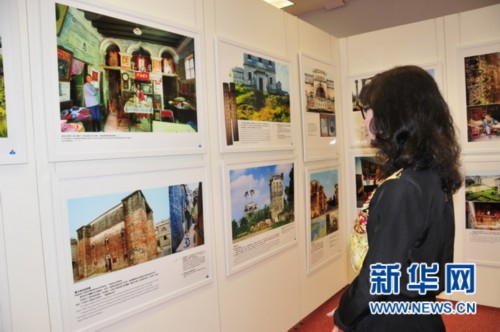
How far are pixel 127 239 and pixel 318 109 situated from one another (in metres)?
2.26

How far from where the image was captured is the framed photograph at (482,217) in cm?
329

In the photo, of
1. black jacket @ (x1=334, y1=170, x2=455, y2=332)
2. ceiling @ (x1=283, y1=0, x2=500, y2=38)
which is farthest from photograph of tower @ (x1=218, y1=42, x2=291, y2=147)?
ceiling @ (x1=283, y1=0, x2=500, y2=38)

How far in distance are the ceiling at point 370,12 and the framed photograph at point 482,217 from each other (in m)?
2.92

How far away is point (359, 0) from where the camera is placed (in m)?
5.64

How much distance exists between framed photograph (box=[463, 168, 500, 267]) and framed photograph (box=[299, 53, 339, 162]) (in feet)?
4.35

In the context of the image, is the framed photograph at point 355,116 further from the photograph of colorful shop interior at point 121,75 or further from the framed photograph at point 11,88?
the framed photograph at point 11,88

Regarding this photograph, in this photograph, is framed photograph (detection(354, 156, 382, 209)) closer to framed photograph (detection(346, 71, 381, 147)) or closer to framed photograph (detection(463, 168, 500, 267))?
framed photograph (detection(346, 71, 381, 147))

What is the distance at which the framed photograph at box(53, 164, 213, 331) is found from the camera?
1.60 metres

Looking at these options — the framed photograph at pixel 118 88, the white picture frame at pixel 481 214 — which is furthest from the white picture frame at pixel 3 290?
the white picture frame at pixel 481 214

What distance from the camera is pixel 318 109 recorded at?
3416 mm

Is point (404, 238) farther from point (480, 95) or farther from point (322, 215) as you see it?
point (480, 95)

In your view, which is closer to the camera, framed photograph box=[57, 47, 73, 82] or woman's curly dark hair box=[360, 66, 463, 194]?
woman's curly dark hair box=[360, 66, 463, 194]

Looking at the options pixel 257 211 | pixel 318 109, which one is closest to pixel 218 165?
pixel 257 211

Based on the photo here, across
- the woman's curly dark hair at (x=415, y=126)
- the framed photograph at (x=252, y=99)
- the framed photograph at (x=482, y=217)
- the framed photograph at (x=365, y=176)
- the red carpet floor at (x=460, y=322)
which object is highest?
the framed photograph at (x=252, y=99)
